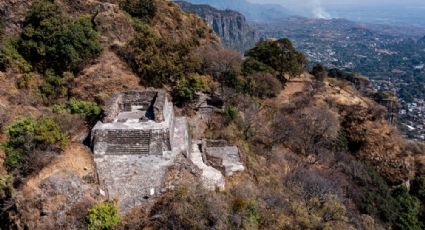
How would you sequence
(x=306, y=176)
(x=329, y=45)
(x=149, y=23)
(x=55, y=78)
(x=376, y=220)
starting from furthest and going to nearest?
(x=329, y=45), (x=149, y=23), (x=55, y=78), (x=376, y=220), (x=306, y=176)

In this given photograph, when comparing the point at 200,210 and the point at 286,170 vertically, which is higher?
the point at 200,210

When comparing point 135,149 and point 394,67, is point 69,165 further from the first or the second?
point 394,67

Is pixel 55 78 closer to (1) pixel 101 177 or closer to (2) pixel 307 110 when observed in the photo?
(1) pixel 101 177

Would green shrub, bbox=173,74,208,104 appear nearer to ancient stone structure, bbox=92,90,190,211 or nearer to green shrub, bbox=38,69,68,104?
ancient stone structure, bbox=92,90,190,211

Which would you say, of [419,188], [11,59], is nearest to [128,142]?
[11,59]

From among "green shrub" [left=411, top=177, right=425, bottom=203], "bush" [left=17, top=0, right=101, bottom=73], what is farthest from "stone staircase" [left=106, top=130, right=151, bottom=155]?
"green shrub" [left=411, top=177, right=425, bottom=203]

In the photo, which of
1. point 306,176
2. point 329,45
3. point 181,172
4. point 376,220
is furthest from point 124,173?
point 329,45

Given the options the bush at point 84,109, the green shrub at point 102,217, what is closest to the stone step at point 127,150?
the green shrub at point 102,217
